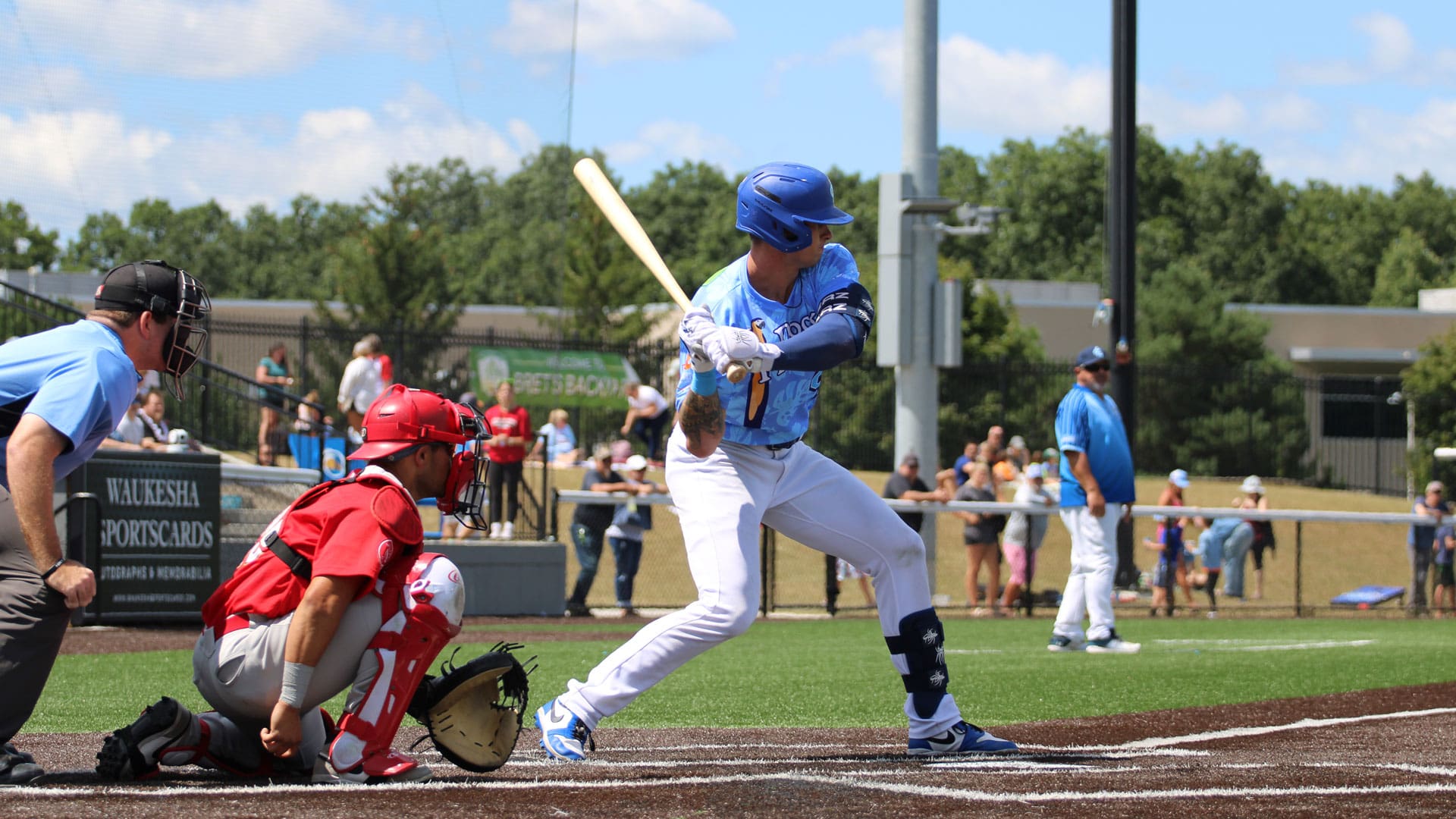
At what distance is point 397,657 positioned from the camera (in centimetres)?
425

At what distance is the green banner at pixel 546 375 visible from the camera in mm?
18062

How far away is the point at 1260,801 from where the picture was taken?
4109 millimetres

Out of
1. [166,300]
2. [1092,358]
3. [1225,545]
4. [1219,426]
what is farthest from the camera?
[1219,426]

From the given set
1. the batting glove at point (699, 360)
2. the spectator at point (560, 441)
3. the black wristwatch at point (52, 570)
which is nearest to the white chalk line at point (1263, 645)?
the batting glove at point (699, 360)

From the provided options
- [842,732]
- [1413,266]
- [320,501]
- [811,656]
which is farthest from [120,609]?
[1413,266]

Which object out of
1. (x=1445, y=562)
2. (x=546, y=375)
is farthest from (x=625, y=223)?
(x=1445, y=562)

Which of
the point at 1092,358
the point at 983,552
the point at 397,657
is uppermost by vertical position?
the point at 1092,358

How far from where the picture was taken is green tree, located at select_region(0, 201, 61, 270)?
1855 centimetres

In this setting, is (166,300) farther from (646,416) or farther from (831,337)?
(646,416)

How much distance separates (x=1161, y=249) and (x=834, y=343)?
Result: 76.9 metres

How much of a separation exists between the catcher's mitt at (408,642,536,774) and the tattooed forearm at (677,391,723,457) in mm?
994

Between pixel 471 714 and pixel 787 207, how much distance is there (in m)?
1.92

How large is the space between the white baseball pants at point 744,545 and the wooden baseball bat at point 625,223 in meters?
0.63

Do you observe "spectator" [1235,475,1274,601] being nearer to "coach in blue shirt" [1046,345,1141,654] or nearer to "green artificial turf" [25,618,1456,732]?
"green artificial turf" [25,618,1456,732]
